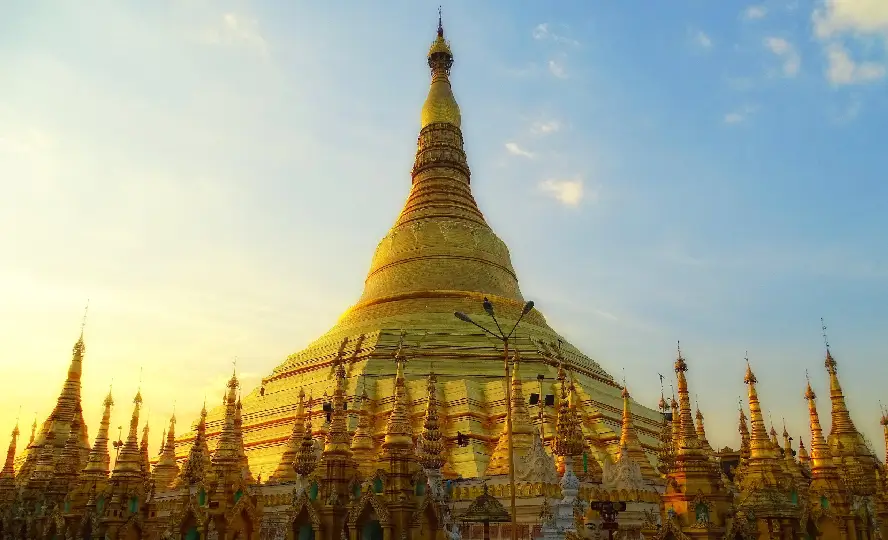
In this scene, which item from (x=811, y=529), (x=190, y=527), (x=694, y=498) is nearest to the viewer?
(x=694, y=498)

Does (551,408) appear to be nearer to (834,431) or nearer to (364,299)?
(834,431)

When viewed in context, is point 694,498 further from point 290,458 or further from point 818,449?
point 290,458

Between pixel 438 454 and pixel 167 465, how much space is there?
14.7 m

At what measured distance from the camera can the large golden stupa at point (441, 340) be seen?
27.9 metres

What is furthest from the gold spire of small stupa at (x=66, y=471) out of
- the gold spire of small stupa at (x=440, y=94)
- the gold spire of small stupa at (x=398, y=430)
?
the gold spire of small stupa at (x=440, y=94)

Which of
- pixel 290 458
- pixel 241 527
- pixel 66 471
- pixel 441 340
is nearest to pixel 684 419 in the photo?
pixel 241 527

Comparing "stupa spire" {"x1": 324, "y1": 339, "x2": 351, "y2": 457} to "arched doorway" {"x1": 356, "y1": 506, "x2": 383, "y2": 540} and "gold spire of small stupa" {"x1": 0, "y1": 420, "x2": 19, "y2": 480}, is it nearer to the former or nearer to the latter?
"arched doorway" {"x1": 356, "y1": 506, "x2": 383, "y2": 540}

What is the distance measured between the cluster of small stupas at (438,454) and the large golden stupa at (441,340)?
0.11 meters

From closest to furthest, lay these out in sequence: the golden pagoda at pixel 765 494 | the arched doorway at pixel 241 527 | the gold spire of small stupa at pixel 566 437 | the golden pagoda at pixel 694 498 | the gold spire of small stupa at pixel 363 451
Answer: the golden pagoda at pixel 694 498, the golden pagoda at pixel 765 494, the gold spire of small stupa at pixel 566 437, the arched doorway at pixel 241 527, the gold spire of small stupa at pixel 363 451

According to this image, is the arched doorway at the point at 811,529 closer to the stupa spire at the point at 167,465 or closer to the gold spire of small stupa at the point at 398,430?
the gold spire of small stupa at the point at 398,430

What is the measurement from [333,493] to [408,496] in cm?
194

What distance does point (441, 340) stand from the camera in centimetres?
3262

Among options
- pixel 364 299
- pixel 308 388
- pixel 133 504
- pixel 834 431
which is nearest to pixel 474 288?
pixel 364 299

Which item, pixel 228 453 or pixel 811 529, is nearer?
pixel 811 529
